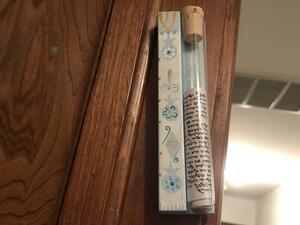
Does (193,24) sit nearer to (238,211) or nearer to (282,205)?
(282,205)

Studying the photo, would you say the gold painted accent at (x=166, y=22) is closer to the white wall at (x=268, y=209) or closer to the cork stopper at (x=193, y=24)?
the cork stopper at (x=193, y=24)

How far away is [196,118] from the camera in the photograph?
338mm

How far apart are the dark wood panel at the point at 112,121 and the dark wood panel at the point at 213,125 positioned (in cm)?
1

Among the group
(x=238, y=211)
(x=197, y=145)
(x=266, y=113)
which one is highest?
(x=266, y=113)

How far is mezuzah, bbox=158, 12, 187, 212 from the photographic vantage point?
1.06 ft

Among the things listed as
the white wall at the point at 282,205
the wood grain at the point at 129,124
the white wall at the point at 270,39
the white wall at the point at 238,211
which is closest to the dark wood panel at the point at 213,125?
the wood grain at the point at 129,124

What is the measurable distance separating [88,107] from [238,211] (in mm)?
4161

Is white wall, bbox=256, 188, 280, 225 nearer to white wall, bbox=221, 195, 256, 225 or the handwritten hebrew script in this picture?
white wall, bbox=221, 195, 256, 225

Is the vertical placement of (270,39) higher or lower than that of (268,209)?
higher

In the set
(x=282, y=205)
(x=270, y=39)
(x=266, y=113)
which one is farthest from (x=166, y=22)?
(x=282, y=205)

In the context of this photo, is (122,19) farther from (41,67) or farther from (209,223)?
(209,223)

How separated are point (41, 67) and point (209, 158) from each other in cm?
21

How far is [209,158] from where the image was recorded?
1.08ft

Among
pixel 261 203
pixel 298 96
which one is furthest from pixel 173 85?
pixel 261 203
